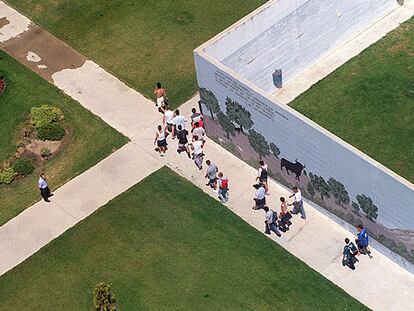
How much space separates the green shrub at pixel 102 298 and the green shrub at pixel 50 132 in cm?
833

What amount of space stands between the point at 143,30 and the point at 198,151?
7.53m

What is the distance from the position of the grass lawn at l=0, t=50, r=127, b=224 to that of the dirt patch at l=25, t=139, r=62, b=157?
359mm

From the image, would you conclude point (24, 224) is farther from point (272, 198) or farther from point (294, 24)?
point (294, 24)

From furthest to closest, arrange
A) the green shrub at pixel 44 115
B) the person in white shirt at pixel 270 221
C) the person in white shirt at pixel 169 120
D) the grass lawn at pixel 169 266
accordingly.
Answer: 1. the green shrub at pixel 44 115
2. the person in white shirt at pixel 169 120
3. the person in white shirt at pixel 270 221
4. the grass lawn at pixel 169 266

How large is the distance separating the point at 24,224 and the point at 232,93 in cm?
771

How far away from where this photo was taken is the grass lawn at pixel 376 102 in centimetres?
3356

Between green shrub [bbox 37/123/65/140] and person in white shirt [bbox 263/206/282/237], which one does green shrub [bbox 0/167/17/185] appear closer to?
green shrub [bbox 37/123/65/140]

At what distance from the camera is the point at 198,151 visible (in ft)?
109

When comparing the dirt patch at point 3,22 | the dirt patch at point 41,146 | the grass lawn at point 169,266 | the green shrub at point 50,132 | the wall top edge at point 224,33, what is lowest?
the grass lawn at point 169,266

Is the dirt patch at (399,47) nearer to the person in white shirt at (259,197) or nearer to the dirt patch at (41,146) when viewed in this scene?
the person in white shirt at (259,197)

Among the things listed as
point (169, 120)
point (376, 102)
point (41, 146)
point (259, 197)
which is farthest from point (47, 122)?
point (376, 102)

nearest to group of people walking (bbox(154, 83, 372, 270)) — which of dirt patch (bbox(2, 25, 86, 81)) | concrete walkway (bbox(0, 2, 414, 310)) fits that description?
concrete walkway (bbox(0, 2, 414, 310))

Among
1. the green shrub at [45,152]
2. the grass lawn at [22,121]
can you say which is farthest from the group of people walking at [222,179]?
the green shrub at [45,152]

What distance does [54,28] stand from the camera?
39531 mm
